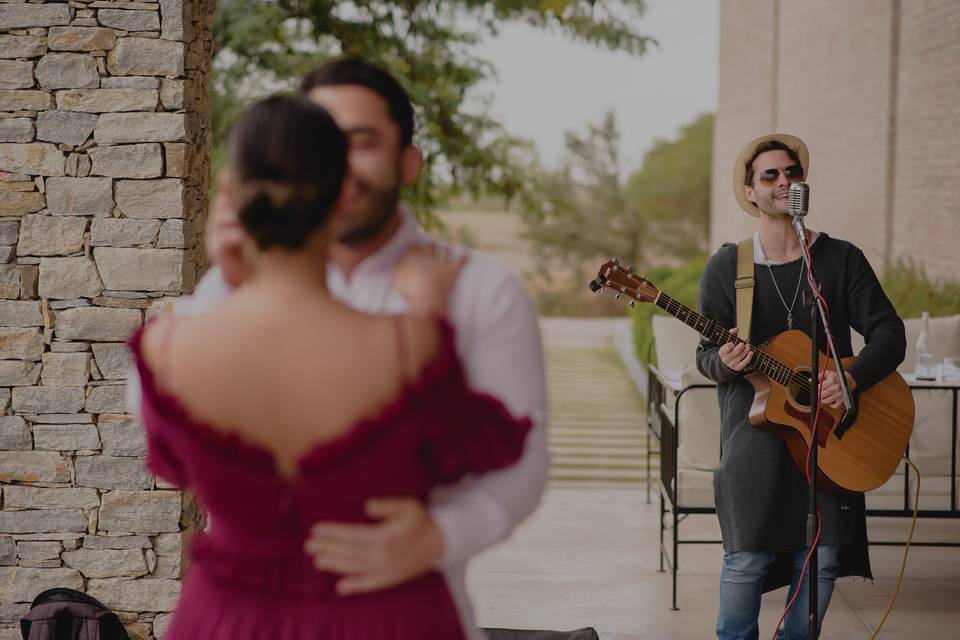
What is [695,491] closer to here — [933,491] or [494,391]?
[933,491]

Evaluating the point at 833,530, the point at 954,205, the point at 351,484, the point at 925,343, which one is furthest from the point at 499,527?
the point at 954,205

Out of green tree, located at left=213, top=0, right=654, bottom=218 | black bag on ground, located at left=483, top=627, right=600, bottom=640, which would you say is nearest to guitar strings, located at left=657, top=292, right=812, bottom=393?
black bag on ground, located at left=483, top=627, right=600, bottom=640

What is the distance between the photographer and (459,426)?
4.01 ft

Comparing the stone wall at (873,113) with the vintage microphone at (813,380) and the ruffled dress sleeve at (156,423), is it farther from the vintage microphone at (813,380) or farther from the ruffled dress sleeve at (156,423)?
the ruffled dress sleeve at (156,423)

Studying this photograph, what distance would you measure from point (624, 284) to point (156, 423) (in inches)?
102

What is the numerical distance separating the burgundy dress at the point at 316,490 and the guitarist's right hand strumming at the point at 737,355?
89.1 inches

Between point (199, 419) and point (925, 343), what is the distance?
4.74 metres

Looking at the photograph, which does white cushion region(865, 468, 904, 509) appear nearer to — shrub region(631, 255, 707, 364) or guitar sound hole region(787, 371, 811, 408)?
guitar sound hole region(787, 371, 811, 408)

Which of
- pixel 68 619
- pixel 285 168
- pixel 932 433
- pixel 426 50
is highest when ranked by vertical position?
pixel 426 50

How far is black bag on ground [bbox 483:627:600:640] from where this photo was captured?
3896mm

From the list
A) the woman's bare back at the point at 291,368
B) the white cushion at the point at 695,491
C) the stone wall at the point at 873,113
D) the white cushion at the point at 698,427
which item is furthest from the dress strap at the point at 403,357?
the stone wall at the point at 873,113

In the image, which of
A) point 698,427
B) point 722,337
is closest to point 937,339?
point 698,427

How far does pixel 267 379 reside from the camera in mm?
1147

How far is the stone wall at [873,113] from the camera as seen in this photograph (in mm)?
7836
